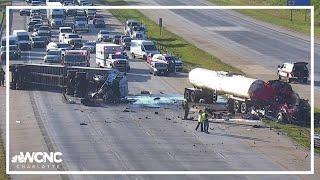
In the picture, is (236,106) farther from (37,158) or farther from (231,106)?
(37,158)

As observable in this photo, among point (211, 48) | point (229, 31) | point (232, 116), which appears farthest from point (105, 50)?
point (229, 31)

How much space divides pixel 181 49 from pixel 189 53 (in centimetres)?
316

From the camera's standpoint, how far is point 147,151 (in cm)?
4109

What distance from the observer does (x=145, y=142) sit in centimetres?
4300

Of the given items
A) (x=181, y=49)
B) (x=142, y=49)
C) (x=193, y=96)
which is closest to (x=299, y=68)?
(x=193, y=96)

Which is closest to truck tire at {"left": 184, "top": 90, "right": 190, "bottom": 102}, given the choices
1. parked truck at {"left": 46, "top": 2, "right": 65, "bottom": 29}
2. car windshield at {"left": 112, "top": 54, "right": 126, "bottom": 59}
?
car windshield at {"left": 112, "top": 54, "right": 126, "bottom": 59}

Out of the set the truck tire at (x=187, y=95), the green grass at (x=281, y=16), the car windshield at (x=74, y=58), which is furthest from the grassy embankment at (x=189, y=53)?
the green grass at (x=281, y=16)

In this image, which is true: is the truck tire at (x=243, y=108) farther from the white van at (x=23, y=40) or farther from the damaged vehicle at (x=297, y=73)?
the white van at (x=23, y=40)

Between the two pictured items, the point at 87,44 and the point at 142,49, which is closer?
the point at 142,49

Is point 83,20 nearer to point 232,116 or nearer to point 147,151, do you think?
point 232,116

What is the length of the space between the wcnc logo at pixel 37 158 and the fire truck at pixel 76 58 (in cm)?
2406

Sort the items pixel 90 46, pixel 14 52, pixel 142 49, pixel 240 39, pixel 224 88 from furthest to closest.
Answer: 1. pixel 240 39
2. pixel 90 46
3. pixel 142 49
4. pixel 14 52
5. pixel 224 88

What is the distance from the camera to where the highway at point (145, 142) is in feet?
128

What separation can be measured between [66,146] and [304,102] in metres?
15.2
